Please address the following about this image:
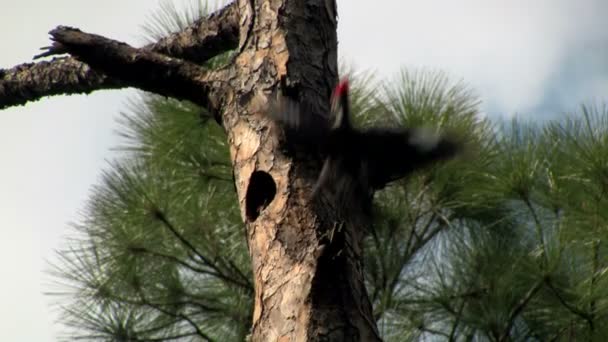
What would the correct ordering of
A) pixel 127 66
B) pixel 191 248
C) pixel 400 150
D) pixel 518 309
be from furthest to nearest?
1. pixel 191 248
2. pixel 518 309
3. pixel 127 66
4. pixel 400 150

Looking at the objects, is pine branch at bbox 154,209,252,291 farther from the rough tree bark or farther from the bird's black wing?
the bird's black wing

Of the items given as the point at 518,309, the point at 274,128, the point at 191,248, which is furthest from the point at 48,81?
the point at 518,309

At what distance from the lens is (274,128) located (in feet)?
5.58

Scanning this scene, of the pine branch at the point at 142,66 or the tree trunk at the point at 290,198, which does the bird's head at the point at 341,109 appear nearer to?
the tree trunk at the point at 290,198

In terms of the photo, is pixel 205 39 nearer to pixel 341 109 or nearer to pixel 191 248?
pixel 341 109

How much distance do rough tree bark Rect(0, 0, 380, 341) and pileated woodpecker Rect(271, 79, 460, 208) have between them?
1.2 inches

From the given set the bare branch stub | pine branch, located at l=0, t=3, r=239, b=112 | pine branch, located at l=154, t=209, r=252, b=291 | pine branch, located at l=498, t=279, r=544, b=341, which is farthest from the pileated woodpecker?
pine branch, located at l=154, t=209, r=252, b=291

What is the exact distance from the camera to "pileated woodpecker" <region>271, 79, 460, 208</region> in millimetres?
1642

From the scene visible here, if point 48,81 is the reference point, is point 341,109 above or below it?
below

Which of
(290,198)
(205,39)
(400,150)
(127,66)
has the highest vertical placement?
(205,39)

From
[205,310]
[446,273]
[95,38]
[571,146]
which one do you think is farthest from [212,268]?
[95,38]

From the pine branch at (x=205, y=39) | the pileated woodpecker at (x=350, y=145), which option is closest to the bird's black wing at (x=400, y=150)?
the pileated woodpecker at (x=350, y=145)

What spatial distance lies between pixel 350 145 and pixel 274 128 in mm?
122

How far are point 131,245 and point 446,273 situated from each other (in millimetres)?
874
